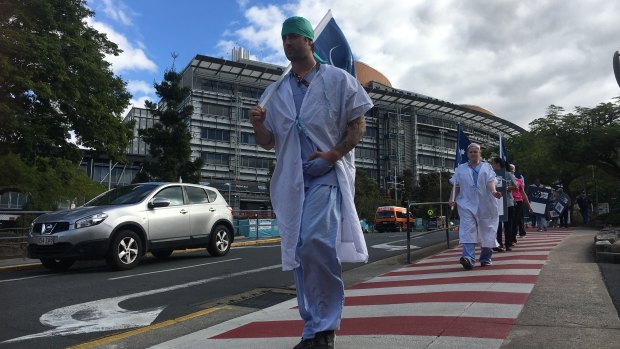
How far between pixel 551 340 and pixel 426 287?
2.57 meters

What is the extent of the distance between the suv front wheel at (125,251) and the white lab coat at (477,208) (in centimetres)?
565

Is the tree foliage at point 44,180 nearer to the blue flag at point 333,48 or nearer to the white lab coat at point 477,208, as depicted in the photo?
the white lab coat at point 477,208

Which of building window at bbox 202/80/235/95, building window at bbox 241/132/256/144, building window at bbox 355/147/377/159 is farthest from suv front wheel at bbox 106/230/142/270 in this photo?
building window at bbox 355/147/377/159

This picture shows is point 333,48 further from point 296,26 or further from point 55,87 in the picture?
point 55,87

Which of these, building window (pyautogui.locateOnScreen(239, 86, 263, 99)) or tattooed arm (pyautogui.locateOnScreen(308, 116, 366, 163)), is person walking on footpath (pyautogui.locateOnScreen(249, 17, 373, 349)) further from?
building window (pyautogui.locateOnScreen(239, 86, 263, 99))

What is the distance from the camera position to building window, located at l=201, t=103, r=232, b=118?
240 feet

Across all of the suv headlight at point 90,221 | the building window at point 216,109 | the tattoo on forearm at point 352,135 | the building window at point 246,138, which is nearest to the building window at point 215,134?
the building window at point 216,109

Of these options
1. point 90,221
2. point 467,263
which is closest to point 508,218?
point 467,263

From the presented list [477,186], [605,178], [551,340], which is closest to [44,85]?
[477,186]

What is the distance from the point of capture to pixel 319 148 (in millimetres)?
3205

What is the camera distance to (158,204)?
31.9 ft

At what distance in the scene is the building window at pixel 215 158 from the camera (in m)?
73.3

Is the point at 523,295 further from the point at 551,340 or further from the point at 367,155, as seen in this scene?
the point at 367,155

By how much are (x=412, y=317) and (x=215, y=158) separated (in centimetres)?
7143
